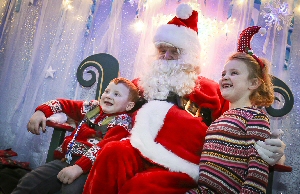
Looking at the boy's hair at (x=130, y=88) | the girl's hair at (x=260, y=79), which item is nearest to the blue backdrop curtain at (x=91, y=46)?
the boy's hair at (x=130, y=88)

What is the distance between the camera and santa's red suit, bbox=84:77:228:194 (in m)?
1.00

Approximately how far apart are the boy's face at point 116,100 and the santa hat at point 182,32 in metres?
0.43

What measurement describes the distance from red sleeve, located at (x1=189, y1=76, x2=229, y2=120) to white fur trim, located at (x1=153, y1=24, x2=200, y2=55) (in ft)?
0.74

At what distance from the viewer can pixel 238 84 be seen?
1256 millimetres

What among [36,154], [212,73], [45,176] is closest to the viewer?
[45,176]

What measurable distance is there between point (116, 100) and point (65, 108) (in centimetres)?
34

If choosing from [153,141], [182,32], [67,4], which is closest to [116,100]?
[153,141]

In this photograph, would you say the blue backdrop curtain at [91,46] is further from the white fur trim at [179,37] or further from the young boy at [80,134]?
the young boy at [80,134]

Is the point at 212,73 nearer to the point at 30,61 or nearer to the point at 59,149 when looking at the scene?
the point at 59,149

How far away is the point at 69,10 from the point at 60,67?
57 centimetres

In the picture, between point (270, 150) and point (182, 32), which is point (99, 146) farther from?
point (182, 32)

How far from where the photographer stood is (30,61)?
96.9 inches

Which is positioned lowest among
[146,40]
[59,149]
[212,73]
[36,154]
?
[36,154]

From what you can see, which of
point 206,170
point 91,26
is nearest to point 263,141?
point 206,170
